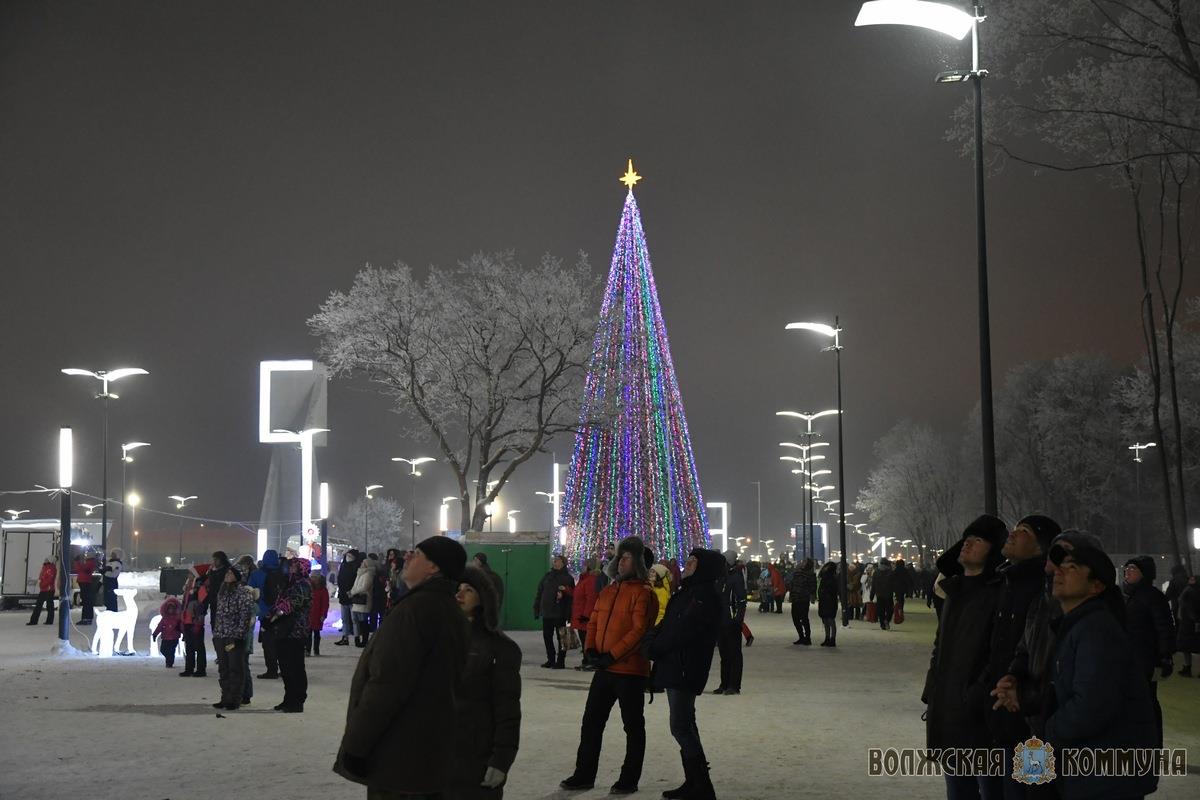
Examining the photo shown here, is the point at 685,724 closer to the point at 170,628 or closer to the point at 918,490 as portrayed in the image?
the point at 170,628

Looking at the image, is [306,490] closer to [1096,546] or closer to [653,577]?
[653,577]

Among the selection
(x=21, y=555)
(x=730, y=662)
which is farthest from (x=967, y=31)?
(x=21, y=555)

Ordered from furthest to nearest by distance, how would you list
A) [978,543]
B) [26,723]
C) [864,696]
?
[864,696]
[26,723]
[978,543]

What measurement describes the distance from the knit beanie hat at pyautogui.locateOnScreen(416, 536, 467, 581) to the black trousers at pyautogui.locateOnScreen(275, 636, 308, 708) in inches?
404

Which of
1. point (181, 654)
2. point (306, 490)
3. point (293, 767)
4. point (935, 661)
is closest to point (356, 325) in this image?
point (306, 490)

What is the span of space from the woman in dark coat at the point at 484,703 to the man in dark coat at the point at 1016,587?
235 cm

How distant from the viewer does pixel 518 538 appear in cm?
3366

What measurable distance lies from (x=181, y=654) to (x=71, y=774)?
14.8m

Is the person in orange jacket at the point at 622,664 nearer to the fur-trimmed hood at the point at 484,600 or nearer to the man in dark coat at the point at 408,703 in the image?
the fur-trimmed hood at the point at 484,600

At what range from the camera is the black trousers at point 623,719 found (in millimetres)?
10539

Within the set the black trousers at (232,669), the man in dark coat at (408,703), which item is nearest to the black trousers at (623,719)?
the man in dark coat at (408,703)

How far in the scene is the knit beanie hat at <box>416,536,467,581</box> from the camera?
606cm

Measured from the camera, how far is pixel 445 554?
20.0 ft

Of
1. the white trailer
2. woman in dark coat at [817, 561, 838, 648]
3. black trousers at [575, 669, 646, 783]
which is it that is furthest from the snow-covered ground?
the white trailer
